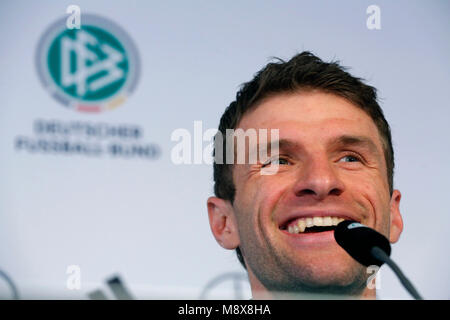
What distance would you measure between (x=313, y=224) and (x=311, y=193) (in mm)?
71

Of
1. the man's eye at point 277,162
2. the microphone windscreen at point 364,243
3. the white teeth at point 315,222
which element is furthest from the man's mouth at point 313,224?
the microphone windscreen at point 364,243

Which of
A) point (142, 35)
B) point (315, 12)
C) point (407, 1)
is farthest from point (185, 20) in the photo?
point (407, 1)

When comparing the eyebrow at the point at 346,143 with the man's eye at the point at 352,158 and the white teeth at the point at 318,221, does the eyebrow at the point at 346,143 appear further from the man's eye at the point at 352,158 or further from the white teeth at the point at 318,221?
the white teeth at the point at 318,221

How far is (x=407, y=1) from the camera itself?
1.46 meters

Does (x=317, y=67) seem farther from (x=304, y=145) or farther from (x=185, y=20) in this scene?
(x=185, y=20)

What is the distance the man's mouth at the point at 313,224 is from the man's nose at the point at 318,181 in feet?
0.18

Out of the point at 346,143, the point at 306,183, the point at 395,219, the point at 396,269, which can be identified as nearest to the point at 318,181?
the point at 306,183

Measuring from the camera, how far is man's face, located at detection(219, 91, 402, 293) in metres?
1.24

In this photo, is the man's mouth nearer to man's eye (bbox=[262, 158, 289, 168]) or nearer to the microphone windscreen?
man's eye (bbox=[262, 158, 289, 168])

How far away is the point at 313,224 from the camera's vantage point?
4.16 ft

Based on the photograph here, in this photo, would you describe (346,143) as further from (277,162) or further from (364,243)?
(364,243)

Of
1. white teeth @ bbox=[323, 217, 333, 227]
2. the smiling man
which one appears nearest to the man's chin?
the smiling man

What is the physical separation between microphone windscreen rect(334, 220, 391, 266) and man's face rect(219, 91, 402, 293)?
0.99ft
